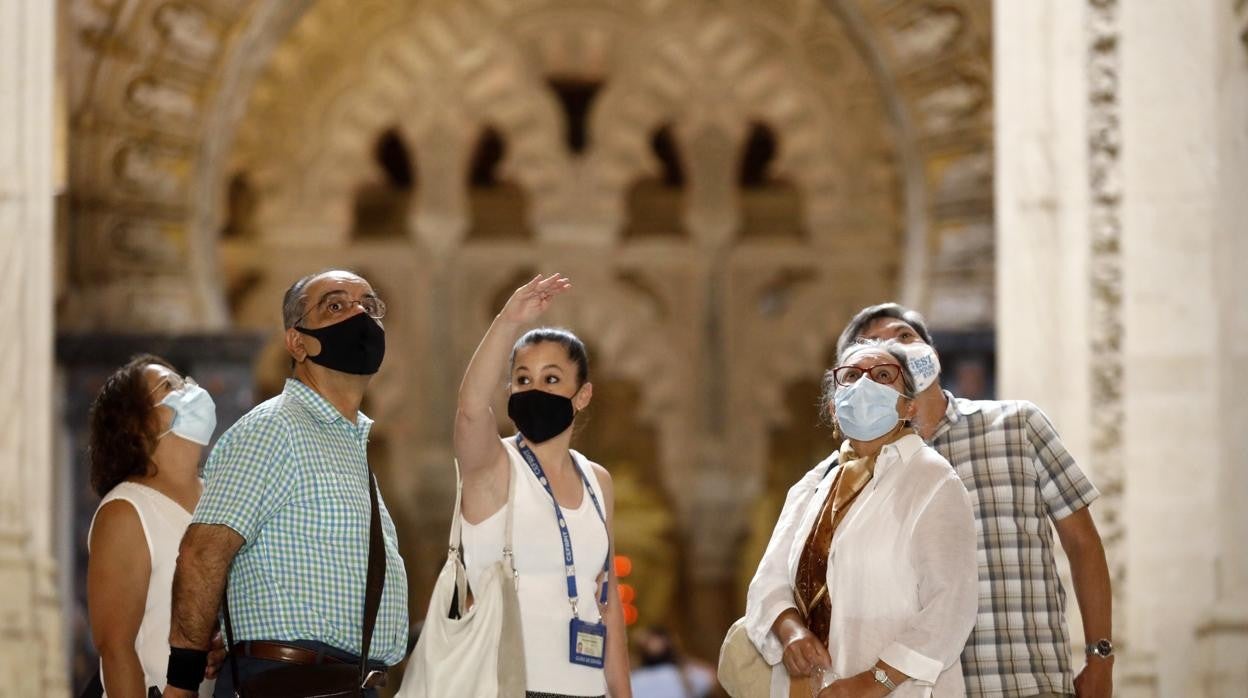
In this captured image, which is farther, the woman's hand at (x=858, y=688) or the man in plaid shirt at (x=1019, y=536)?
the man in plaid shirt at (x=1019, y=536)

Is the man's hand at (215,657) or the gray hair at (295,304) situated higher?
the gray hair at (295,304)

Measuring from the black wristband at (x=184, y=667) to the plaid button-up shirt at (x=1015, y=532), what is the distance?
5.32 feet

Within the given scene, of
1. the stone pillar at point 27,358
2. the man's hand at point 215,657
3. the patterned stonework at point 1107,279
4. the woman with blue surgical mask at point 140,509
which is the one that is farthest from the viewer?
the patterned stonework at point 1107,279

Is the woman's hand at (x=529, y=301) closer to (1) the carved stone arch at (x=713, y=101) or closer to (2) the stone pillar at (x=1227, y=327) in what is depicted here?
(2) the stone pillar at (x=1227, y=327)

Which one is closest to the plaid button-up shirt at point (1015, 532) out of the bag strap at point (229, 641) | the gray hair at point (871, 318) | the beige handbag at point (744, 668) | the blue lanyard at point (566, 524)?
the gray hair at point (871, 318)

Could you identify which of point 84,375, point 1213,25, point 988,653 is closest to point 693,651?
point 84,375

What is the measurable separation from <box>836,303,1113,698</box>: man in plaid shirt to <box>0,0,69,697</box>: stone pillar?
2634 mm

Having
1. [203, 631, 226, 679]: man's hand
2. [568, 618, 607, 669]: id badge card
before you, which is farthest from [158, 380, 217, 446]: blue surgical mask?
[568, 618, 607, 669]: id badge card

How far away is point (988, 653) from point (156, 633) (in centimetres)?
177

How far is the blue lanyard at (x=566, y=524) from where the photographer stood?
141 inches

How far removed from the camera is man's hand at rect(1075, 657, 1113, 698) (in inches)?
154

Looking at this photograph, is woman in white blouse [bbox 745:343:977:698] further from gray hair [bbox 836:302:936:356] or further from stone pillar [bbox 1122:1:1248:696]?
stone pillar [bbox 1122:1:1248:696]

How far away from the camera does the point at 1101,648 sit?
3904 mm

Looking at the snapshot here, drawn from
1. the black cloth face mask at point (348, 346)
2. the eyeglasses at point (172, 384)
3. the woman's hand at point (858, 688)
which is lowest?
the woman's hand at point (858, 688)
